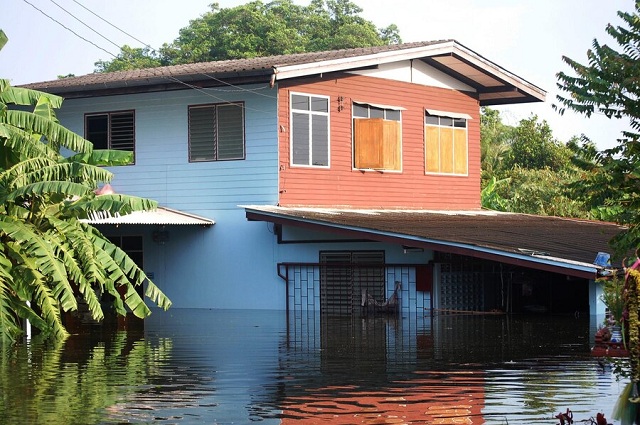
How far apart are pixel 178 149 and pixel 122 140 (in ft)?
5.61

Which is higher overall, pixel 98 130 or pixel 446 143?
pixel 98 130

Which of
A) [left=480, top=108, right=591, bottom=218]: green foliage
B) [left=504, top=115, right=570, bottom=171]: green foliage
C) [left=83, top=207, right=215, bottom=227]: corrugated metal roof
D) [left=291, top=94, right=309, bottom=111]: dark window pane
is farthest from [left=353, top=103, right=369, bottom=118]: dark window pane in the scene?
[left=504, top=115, right=570, bottom=171]: green foliage

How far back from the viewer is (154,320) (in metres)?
24.4

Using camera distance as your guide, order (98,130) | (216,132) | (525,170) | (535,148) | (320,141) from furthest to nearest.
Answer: (535,148) → (525,170) → (98,130) → (320,141) → (216,132)

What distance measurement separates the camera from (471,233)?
924 inches

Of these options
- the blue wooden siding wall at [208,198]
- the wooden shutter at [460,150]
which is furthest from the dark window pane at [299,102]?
the wooden shutter at [460,150]

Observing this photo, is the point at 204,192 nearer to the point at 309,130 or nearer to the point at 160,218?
the point at 160,218

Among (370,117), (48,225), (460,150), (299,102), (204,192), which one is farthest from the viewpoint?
(460,150)

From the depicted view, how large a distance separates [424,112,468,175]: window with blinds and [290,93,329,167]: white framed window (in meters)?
3.79

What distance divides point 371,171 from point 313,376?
1456 centimetres

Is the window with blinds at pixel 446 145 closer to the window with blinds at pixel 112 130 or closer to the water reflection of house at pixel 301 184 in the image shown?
the water reflection of house at pixel 301 184

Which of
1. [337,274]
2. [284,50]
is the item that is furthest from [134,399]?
[284,50]

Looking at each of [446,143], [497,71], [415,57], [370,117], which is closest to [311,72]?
[370,117]

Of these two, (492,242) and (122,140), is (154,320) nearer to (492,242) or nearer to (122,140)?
(122,140)
